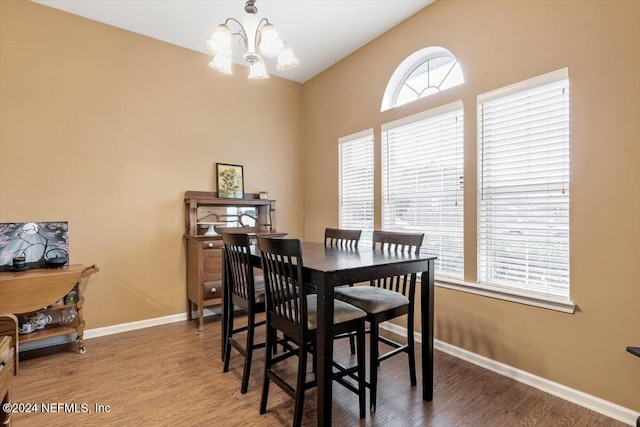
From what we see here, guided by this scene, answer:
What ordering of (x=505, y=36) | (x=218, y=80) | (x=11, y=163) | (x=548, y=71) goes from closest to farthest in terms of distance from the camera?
(x=548, y=71) → (x=505, y=36) → (x=11, y=163) → (x=218, y=80)

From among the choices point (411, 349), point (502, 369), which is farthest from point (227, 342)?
point (502, 369)

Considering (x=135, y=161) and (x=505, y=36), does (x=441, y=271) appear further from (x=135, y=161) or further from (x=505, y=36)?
(x=135, y=161)

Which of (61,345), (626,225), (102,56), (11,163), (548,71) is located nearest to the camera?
(626,225)

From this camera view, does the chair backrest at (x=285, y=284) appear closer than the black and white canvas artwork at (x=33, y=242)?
Yes

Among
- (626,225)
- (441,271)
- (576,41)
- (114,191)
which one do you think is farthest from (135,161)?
(626,225)

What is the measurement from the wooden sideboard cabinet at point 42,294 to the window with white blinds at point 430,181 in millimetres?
2829

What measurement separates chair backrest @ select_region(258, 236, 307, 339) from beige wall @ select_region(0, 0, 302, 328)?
2052mm

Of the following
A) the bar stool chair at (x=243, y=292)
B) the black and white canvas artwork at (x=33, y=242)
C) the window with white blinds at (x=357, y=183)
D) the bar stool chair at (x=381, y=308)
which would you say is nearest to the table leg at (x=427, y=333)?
the bar stool chair at (x=381, y=308)

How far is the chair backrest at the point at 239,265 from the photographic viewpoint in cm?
210

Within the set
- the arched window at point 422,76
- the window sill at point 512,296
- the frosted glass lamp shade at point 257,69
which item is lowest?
the window sill at point 512,296

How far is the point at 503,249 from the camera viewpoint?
236cm

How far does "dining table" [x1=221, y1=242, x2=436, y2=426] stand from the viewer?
1581 millimetres

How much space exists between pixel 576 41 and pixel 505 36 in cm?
47

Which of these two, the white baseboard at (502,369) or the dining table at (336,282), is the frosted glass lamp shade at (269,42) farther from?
the white baseboard at (502,369)
